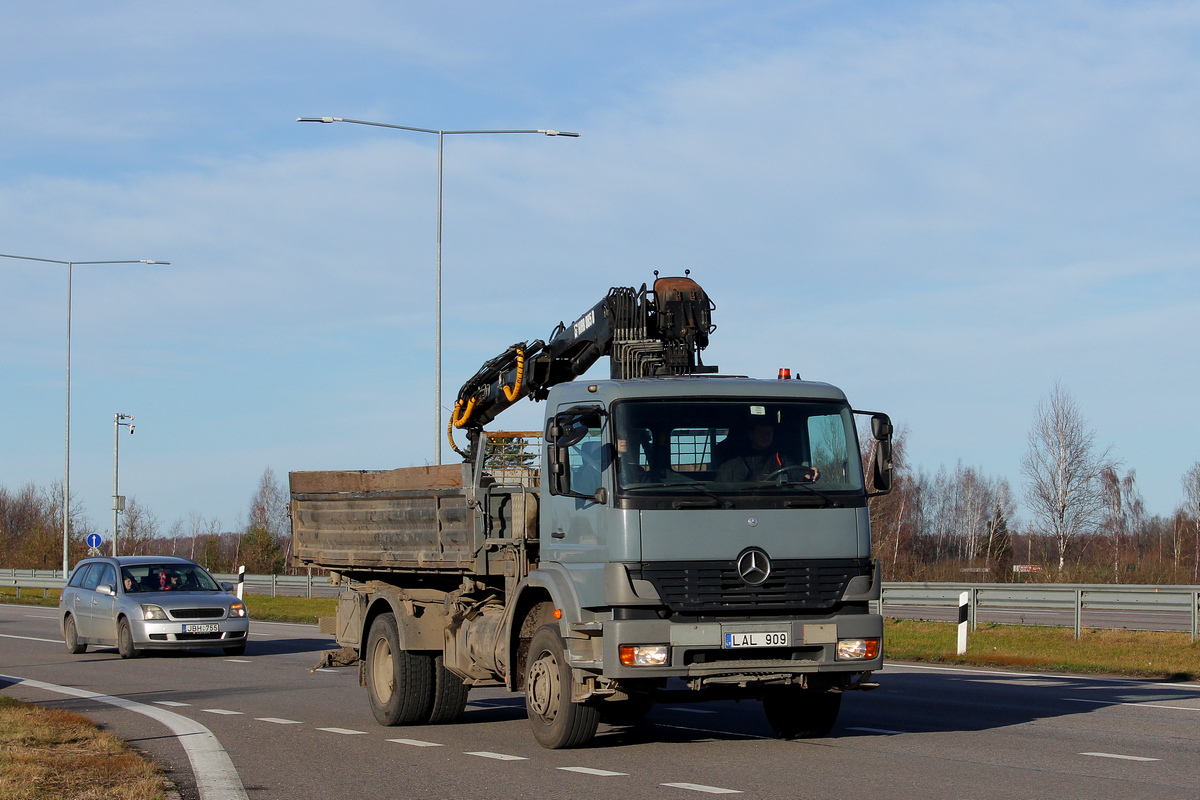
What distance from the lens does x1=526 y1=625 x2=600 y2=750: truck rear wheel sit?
33.3 ft

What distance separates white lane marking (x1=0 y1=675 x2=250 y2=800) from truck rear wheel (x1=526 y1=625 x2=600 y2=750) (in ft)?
7.32

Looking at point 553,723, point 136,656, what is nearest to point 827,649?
point 553,723

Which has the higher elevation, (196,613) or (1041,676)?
(196,613)

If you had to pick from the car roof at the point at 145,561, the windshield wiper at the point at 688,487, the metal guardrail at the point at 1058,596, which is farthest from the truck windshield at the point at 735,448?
the metal guardrail at the point at 1058,596

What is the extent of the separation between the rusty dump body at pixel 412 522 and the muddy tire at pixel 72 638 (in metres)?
9.29

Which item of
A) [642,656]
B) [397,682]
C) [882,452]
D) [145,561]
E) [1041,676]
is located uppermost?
[882,452]

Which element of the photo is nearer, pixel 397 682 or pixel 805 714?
pixel 805 714

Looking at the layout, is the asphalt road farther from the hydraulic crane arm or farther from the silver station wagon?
the silver station wagon

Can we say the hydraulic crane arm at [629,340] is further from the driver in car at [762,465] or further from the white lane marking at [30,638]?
the white lane marking at [30,638]

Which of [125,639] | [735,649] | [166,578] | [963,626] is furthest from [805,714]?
→ [166,578]

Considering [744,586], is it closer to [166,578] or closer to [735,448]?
[735,448]

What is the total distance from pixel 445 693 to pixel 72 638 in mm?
12830

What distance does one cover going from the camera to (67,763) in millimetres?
9742

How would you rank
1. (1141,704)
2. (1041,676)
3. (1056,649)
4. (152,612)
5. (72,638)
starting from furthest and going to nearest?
(72,638) < (1056,649) < (152,612) < (1041,676) < (1141,704)
